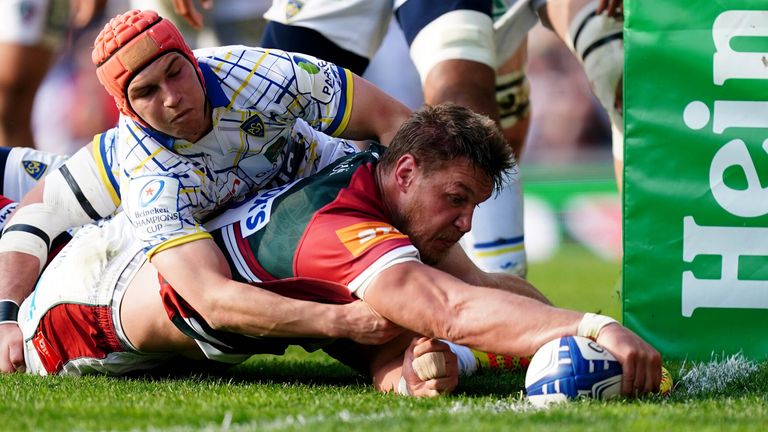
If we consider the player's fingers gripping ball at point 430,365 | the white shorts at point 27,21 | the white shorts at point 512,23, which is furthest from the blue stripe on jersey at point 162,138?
the white shorts at point 27,21

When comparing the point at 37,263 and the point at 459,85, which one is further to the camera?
the point at 459,85

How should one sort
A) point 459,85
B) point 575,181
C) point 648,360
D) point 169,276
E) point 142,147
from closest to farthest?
point 648,360
point 169,276
point 142,147
point 459,85
point 575,181

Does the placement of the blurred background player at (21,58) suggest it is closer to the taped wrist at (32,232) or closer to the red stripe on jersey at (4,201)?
the red stripe on jersey at (4,201)

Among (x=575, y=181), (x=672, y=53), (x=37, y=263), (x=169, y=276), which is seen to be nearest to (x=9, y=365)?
(x=37, y=263)

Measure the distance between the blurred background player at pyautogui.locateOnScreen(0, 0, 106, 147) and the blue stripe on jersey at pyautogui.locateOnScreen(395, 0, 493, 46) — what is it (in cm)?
244

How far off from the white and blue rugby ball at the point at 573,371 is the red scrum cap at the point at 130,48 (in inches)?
55.8

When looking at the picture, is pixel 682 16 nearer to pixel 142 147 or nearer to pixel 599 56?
pixel 599 56

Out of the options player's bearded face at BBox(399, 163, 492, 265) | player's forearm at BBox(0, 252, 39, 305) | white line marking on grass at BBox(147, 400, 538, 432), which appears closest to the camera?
white line marking on grass at BBox(147, 400, 538, 432)

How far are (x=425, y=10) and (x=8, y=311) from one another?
2.14m

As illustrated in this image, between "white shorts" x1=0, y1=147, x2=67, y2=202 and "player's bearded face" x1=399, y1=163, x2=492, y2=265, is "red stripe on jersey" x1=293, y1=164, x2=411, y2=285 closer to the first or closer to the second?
"player's bearded face" x1=399, y1=163, x2=492, y2=265

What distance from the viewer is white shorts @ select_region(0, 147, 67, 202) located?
16.0 ft

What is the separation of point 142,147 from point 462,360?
48.5 inches

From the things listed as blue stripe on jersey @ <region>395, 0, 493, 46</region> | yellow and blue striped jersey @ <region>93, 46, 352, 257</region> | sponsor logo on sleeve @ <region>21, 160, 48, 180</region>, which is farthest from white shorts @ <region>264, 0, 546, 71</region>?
sponsor logo on sleeve @ <region>21, 160, 48, 180</region>

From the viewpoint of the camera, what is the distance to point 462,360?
379 centimetres
